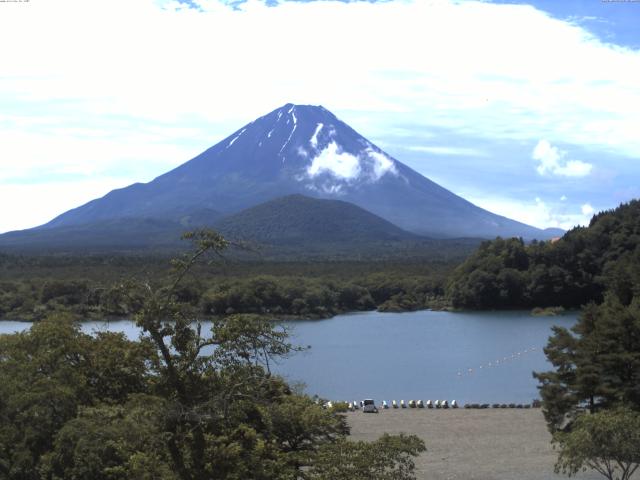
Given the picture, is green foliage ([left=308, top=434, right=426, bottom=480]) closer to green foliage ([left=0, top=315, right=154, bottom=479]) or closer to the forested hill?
green foliage ([left=0, top=315, right=154, bottom=479])

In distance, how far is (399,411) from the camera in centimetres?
2417

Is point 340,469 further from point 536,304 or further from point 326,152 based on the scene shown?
point 326,152

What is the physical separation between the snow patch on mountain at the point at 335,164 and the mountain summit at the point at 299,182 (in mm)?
190

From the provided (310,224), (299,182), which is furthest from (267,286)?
(299,182)

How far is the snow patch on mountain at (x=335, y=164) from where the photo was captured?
173125mm

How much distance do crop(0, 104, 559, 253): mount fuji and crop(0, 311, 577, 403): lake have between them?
300ft

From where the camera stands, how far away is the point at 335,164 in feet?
584

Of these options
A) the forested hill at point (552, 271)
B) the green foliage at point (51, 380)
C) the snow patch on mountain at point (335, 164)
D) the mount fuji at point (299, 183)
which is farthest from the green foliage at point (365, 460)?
the snow patch on mountain at point (335, 164)

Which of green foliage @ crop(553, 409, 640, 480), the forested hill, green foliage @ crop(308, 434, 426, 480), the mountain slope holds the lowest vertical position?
green foliage @ crop(553, 409, 640, 480)

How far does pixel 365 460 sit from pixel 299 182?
6339 inches

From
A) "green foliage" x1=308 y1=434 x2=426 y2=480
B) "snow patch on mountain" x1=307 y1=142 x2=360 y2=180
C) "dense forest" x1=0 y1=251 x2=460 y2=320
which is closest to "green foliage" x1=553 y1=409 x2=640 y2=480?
"green foliage" x1=308 y1=434 x2=426 y2=480

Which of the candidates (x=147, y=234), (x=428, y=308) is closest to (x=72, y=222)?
(x=147, y=234)

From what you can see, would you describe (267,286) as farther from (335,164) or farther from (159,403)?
(335,164)

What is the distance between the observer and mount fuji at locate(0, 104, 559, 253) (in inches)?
6024
